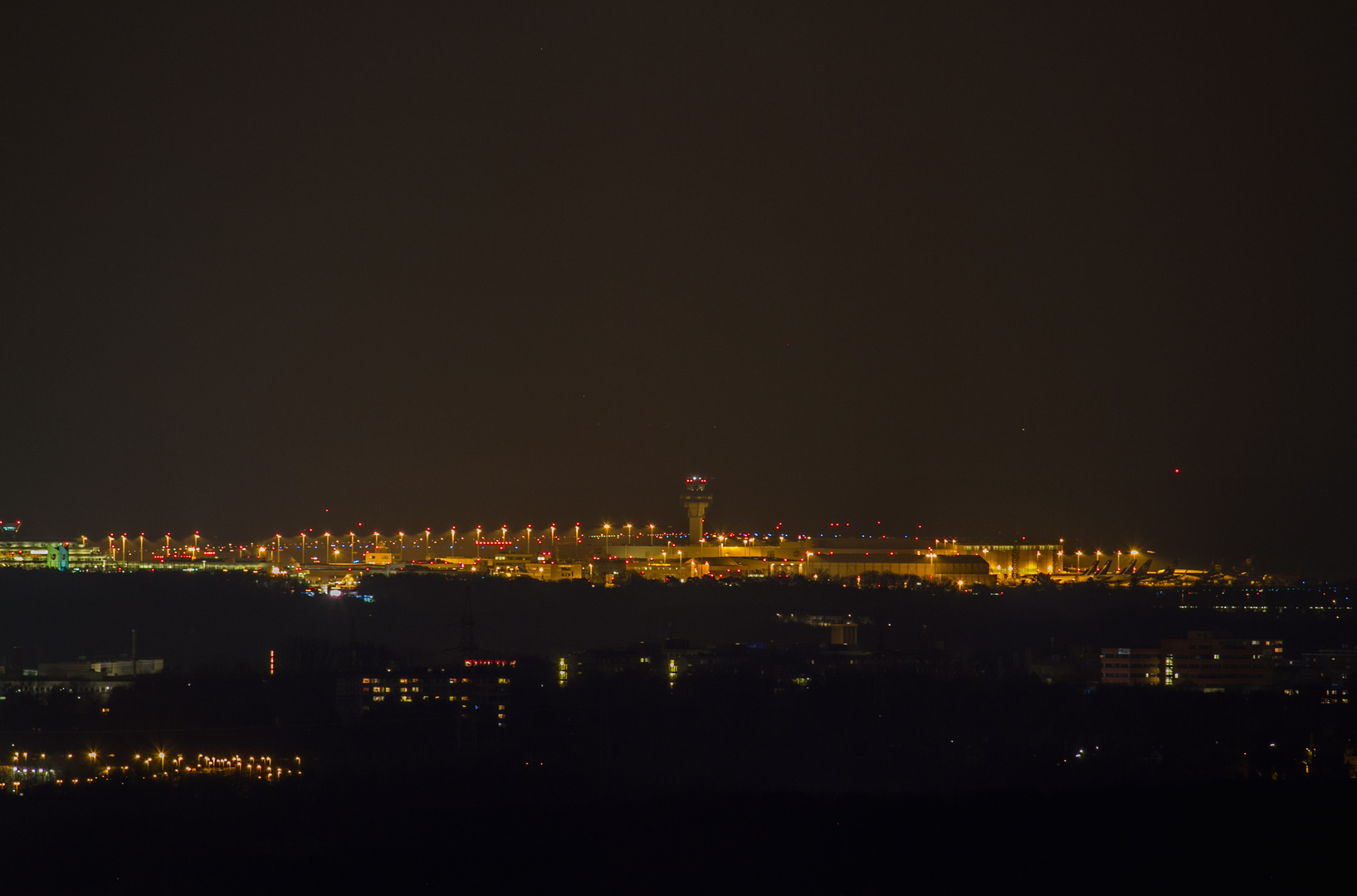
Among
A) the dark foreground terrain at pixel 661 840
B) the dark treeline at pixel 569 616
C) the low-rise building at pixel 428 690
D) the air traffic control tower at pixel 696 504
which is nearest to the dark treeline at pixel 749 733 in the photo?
the low-rise building at pixel 428 690

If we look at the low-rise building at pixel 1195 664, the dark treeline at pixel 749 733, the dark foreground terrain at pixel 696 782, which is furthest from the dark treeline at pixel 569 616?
the dark treeline at pixel 749 733

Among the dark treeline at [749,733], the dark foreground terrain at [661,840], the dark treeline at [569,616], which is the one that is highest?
the dark treeline at [569,616]

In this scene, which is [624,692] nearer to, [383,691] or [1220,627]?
[383,691]

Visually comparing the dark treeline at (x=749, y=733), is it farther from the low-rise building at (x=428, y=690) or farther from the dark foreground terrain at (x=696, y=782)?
the low-rise building at (x=428, y=690)

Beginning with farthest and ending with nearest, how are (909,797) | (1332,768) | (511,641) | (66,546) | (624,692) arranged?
1. (66,546)
2. (511,641)
3. (624,692)
4. (1332,768)
5. (909,797)

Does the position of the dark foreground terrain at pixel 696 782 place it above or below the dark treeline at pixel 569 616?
below

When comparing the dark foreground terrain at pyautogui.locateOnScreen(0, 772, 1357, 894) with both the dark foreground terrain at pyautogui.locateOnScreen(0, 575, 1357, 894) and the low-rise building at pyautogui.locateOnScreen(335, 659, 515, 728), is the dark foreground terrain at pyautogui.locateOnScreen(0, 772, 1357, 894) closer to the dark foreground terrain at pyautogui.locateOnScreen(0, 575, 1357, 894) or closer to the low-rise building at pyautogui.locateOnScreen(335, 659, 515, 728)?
the dark foreground terrain at pyautogui.locateOnScreen(0, 575, 1357, 894)

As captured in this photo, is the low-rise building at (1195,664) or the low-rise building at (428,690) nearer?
the low-rise building at (428,690)

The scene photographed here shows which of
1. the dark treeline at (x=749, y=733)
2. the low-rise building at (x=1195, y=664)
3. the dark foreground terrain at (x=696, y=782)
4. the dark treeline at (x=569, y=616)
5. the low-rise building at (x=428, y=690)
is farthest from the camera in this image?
the dark treeline at (x=569, y=616)

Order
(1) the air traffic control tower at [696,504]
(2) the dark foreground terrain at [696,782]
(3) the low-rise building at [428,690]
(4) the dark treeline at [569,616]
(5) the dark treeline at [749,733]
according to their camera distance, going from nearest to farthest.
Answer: (2) the dark foreground terrain at [696,782]
(5) the dark treeline at [749,733]
(3) the low-rise building at [428,690]
(4) the dark treeline at [569,616]
(1) the air traffic control tower at [696,504]

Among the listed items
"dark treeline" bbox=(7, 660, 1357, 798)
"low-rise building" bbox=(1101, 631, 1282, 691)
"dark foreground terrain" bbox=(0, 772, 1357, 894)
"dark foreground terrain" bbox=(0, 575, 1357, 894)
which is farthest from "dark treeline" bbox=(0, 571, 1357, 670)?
"dark foreground terrain" bbox=(0, 772, 1357, 894)

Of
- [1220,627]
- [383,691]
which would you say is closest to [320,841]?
[383,691]
